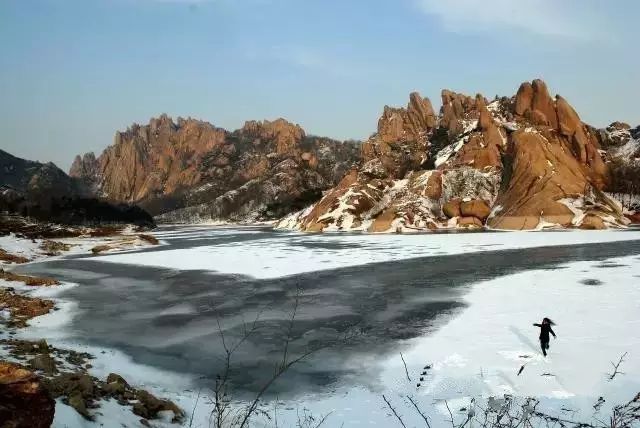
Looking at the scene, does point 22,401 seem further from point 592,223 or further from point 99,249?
point 592,223

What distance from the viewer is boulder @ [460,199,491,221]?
92.8 meters

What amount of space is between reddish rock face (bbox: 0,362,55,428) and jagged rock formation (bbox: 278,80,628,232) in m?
82.1

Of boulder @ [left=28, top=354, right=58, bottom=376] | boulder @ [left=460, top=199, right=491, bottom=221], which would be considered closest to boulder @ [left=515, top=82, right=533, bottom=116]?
boulder @ [left=460, top=199, right=491, bottom=221]

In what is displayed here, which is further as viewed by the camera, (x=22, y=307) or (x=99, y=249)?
(x=99, y=249)

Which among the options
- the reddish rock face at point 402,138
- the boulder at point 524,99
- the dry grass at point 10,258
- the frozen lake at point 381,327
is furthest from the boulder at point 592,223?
the dry grass at point 10,258

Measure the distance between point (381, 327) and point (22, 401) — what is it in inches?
484

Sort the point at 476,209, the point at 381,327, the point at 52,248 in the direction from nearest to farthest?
the point at 381,327, the point at 52,248, the point at 476,209

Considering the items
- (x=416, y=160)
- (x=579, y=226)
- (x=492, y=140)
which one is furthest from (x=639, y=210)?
(x=416, y=160)

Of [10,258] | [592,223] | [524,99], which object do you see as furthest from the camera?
[524,99]

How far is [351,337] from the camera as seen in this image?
14977 mm

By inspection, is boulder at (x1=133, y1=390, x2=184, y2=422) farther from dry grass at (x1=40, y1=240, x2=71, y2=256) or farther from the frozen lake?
dry grass at (x1=40, y1=240, x2=71, y2=256)

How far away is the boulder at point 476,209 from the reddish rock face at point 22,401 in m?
93.2

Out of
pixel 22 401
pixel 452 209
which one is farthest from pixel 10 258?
pixel 452 209

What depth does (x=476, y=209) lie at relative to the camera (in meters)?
92.8
